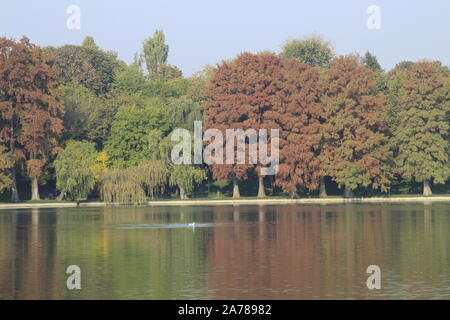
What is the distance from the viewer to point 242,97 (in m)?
97.8

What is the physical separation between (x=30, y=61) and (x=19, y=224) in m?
38.1

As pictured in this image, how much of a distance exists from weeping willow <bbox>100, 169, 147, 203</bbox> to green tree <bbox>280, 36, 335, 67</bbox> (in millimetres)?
61116

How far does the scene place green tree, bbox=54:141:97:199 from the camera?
88.0m

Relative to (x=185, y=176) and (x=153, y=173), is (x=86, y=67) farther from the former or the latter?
(x=153, y=173)

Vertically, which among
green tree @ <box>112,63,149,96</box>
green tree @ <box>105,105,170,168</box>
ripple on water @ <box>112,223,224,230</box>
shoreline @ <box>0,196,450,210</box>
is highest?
green tree @ <box>112,63,149,96</box>

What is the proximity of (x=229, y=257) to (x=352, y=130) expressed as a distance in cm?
6185

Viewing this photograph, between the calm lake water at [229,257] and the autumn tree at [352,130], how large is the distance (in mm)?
32386

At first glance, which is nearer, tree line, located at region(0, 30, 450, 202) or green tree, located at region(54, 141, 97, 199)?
green tree, located at region(54, 141, 97, 199)

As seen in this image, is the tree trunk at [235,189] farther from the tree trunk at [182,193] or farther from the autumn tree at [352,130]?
the autumn tree at [352,130]

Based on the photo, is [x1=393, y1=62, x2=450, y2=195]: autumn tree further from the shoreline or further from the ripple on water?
the ripple on water

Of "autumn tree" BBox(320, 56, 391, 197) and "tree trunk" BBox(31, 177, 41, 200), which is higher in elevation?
"autumn tree" BBox(320, 56, 391, 197)

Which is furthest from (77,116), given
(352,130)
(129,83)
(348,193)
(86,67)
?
(348,193)

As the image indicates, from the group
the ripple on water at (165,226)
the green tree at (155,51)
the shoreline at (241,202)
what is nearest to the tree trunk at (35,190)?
the shoreline at (241,202)

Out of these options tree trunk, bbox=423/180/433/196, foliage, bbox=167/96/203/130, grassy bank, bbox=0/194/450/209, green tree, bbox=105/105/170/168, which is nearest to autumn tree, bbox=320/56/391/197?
grassy bank, bbox=0/194/450/209
